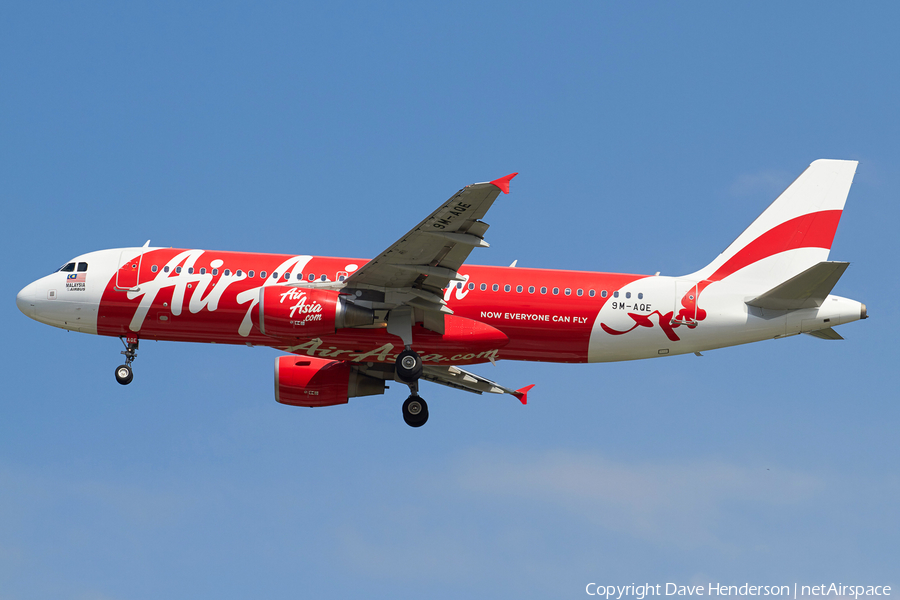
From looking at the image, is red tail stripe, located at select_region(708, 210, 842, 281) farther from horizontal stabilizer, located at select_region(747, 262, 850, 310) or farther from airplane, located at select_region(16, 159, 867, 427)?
horizontal stabilizer, located at select_region(747, 262, 850, 310)

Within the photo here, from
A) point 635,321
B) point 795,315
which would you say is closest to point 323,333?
point 635,321

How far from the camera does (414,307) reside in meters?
35.7

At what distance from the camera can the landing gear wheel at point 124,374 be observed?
37031mm

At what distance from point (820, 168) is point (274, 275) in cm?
2032

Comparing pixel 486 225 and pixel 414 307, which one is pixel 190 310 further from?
pixel 486 225

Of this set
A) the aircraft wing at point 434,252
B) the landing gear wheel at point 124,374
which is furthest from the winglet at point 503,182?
the landing gear wheel at point 124,374

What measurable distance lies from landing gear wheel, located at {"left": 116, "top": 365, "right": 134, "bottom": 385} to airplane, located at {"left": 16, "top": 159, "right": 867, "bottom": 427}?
50 millimetres

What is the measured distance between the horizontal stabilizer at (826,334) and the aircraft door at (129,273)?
2319 cm

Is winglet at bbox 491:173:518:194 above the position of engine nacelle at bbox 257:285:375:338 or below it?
above

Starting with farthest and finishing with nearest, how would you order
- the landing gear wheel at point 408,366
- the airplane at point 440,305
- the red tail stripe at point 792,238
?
→ the red tail stripe at point 792,238, the landing gear wheel at point 408,366, the airplane at point 440,305

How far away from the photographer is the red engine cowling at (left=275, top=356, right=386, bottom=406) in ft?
132

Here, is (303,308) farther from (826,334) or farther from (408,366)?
(826,334)

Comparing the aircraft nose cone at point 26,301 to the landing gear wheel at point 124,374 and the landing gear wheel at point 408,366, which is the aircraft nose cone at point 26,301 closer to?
the landing gear wheel at point 124,374

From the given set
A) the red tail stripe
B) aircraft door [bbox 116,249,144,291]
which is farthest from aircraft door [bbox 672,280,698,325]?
aircraft door [bbox 116,249,144,291]
